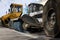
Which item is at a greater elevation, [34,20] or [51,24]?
[51,24]

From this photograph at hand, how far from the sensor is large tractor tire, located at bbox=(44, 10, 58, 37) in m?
6.37

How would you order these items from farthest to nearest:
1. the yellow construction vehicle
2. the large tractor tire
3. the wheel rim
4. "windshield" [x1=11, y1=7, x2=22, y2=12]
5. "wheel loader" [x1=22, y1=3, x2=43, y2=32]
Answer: "windshield" [x1=11, y1=7, x2=22, y2=12] → the yellow construction vehicle → "wheel loader" [x1=22, y1=3, x2=43, y2=32] → the wheel rim → the large tractor tire

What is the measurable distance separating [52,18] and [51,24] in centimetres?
23

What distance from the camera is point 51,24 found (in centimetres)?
669

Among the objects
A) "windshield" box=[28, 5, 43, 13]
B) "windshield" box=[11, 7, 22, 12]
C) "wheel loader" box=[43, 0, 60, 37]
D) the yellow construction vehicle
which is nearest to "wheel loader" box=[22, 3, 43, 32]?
"windshield" box=[28, 5, 43, 13]

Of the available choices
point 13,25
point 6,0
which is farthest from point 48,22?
point 6,0

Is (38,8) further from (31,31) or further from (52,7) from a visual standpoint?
(52,7)

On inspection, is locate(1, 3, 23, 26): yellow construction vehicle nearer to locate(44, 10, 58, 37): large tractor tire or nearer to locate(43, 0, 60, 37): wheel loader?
locate(43, 0, 60, 37): wheel loader

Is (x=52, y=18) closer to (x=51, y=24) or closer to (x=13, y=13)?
(x=51, y=24)

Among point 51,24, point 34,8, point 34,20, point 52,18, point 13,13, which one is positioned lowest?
point 13,13

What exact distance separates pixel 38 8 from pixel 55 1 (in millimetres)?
4355

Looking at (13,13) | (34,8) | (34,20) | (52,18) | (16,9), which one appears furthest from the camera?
(16,9)

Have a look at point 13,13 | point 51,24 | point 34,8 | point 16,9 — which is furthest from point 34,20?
point 16,9

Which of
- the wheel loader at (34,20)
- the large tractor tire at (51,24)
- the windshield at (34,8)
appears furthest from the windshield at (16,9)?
the large tractor tire at (51,24)
